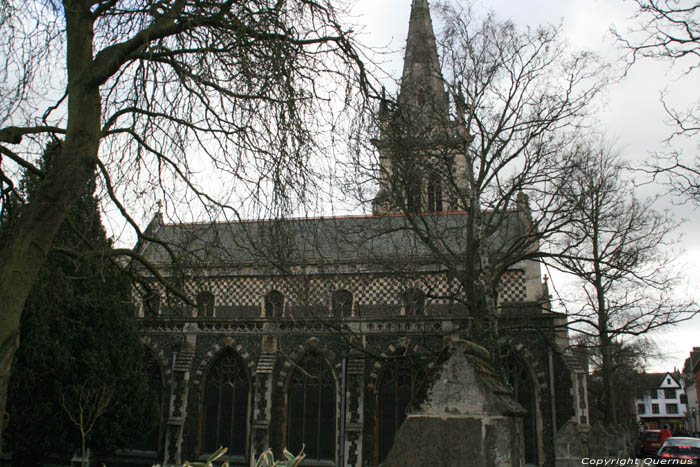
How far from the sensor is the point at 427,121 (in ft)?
44.2

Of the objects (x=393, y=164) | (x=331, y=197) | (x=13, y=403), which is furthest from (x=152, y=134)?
(x=13, y=403)

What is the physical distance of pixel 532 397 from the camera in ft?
55.2

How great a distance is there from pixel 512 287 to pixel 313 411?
7545mm

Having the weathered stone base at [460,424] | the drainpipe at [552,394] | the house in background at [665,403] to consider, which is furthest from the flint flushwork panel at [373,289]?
the house in background at [665,403]

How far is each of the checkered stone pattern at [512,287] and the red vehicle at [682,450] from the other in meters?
5.79

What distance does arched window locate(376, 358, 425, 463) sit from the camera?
1719 centimetres

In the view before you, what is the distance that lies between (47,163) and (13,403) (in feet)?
28.0

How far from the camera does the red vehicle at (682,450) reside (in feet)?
51.9

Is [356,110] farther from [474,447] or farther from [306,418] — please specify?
[306,418]

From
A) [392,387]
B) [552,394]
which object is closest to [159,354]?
[392,387]

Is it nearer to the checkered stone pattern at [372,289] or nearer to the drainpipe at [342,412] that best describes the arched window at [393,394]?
the drainpipe at [342,412]

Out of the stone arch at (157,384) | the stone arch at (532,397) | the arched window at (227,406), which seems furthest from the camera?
the stone arch at (157,384)

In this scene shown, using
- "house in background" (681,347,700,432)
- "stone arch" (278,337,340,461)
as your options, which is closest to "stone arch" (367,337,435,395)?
"stone arch" (278,337,340,461)

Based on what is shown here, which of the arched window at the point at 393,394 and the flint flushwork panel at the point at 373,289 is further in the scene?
the flint flushwork panel at the point at 373,289
